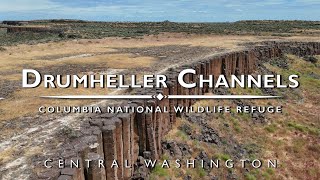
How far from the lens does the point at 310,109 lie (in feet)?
97.6

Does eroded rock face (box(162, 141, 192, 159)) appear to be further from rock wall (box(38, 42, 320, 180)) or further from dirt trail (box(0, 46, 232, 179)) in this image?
dirt trail (box(0, 46, 232, 179))

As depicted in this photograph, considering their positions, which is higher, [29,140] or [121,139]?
[121,139]

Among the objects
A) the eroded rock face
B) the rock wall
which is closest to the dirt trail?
the rock wall

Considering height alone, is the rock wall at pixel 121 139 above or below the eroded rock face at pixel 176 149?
above

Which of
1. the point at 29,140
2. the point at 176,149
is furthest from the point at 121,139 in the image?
the point at 176,149

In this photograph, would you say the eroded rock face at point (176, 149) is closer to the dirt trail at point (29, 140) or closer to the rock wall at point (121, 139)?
the rock wall at point (121, 139)

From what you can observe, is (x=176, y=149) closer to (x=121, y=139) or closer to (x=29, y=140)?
(x=121, y=139)

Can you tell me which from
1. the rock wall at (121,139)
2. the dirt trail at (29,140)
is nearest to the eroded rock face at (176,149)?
the rock wall at (121,139)

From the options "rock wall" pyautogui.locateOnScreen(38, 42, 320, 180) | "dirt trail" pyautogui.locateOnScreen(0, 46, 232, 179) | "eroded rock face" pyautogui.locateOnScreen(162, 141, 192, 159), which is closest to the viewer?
"rock wall" pyautogui.locateOnScreen(38, 42, 320, 180)

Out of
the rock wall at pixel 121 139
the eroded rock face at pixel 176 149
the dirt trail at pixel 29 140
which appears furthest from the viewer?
the eroded rock face at pixel 176 149

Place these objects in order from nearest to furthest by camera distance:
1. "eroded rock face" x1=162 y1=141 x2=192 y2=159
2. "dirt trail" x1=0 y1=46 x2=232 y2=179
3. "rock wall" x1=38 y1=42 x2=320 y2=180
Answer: "rock wall" x1=38 y1=42 x2=320 y2=180
"dirt trail" x1=0 y1=46 x2=232 y2=179
"eroded rock face" x1=162 y1=141 x2=192 y2=159

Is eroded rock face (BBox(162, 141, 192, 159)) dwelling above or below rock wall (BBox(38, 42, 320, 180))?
below

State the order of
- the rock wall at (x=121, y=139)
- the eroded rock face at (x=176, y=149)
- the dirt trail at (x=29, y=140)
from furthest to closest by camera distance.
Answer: the eroded rock face at (x=176, y=149)
the dirt trail at (x=29, y=140)
the rock wall at (x=121, y=139)

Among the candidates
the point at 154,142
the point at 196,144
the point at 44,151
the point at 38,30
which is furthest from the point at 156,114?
the point at 38,30
